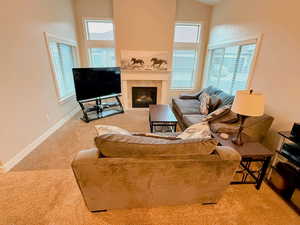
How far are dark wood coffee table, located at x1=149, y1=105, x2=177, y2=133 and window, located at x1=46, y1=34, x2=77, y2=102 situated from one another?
233 cm

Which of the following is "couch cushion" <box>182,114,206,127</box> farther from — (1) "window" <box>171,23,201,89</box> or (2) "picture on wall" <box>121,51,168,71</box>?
(1) "window" <box>171,23,201,89</box>

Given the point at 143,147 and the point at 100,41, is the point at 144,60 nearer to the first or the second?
the point at 100,41

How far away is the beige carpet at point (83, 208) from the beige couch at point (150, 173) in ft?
0.59

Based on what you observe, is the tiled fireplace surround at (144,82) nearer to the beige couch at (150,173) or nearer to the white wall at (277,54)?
the white wall at (277,54)

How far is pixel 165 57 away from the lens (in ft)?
15.0

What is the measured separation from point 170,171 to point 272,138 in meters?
2.10

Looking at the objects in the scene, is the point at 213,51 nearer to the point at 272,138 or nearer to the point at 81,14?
the point at 272,138

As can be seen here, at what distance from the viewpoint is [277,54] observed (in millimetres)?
2350

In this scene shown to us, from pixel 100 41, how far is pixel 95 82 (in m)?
1.73

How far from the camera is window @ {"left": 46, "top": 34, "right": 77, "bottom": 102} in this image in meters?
3.34

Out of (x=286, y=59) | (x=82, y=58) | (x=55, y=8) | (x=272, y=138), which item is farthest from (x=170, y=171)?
(x=82, y=58)

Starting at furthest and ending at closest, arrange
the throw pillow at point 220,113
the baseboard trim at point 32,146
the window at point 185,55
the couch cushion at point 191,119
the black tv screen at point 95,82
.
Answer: the window at point 185,55
the black tv screen at point 95,82
the couch cushion at point 191,119
the throw pillow at point 220,113
the baseboard trim at point 32,146

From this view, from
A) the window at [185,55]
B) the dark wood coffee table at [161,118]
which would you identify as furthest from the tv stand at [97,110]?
the window at [185,55]

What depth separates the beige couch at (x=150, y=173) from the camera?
1.25 metres
